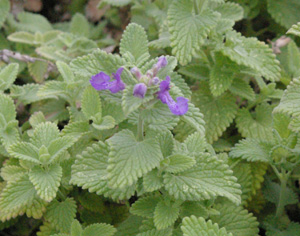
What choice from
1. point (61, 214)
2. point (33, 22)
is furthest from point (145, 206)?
point (33, 22)

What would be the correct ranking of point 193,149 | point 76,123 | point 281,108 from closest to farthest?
point 281,108 → point 193,149 → point 76,123

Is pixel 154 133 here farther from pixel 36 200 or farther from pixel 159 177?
pixel 36 200

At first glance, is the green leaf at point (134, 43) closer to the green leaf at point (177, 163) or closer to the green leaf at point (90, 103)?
the green leaf at point (90, 103)

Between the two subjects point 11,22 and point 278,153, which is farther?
point 11,22

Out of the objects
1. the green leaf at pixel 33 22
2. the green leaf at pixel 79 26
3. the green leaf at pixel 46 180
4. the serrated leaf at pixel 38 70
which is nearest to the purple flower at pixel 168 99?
the green leaf at pixel 46 180

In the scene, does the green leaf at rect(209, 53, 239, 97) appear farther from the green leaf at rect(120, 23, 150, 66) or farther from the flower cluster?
the flower cluster

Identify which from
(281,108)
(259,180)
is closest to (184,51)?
(281,108)

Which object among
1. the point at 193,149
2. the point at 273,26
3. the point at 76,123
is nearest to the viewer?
the point at 193,149
